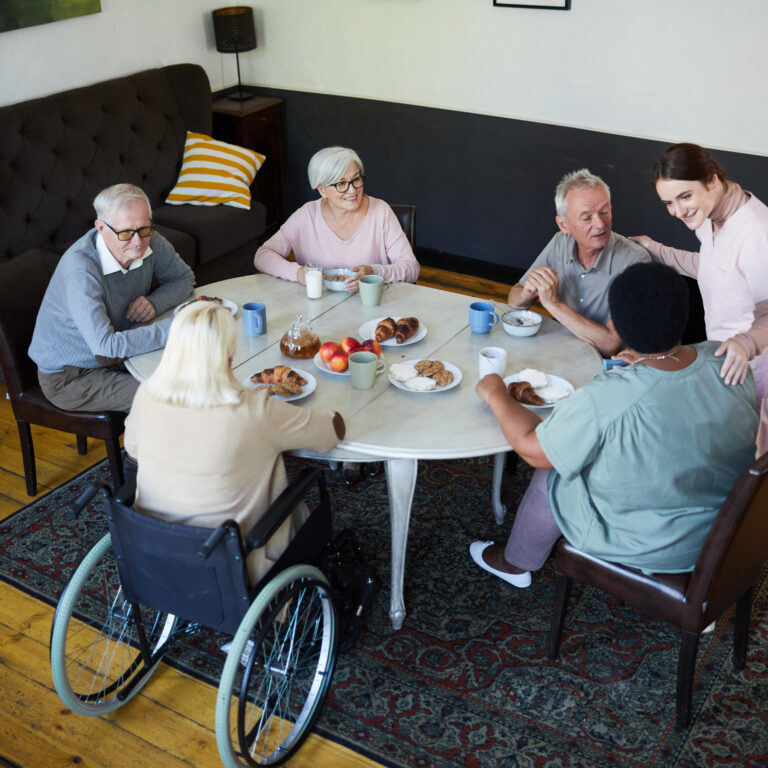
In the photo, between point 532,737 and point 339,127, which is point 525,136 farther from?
point 532,737

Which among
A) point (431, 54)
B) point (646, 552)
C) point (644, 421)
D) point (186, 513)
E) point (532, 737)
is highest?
point (431, 54)

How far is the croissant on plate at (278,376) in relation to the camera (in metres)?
2.20

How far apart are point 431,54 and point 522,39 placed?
0.51 metres

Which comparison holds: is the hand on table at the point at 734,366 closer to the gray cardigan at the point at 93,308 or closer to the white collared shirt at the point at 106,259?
the gray cardigan at the point at 93,308

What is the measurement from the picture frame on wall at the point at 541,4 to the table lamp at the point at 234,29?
1.41 meters

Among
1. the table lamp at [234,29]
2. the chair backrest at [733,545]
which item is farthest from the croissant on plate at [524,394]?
the table lamp at [234,29]

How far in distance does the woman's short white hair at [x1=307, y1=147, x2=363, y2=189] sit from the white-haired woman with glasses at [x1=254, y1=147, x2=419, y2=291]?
0.02 meters

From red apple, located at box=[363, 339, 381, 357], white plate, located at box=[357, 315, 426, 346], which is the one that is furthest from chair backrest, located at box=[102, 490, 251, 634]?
white plate, located at box=[357, 315, 426, 346]

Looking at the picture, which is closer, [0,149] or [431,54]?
[0,149]

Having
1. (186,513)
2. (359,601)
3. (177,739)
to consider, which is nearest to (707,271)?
(359,601)

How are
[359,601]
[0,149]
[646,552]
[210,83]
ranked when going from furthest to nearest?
[210,83] < [0,149] < [359,601] < [646,552]

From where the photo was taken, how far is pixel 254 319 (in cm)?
252

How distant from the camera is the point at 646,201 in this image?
411 centimetres

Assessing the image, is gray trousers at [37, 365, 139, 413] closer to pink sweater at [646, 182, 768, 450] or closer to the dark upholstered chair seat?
the dark upholstered chair seat
